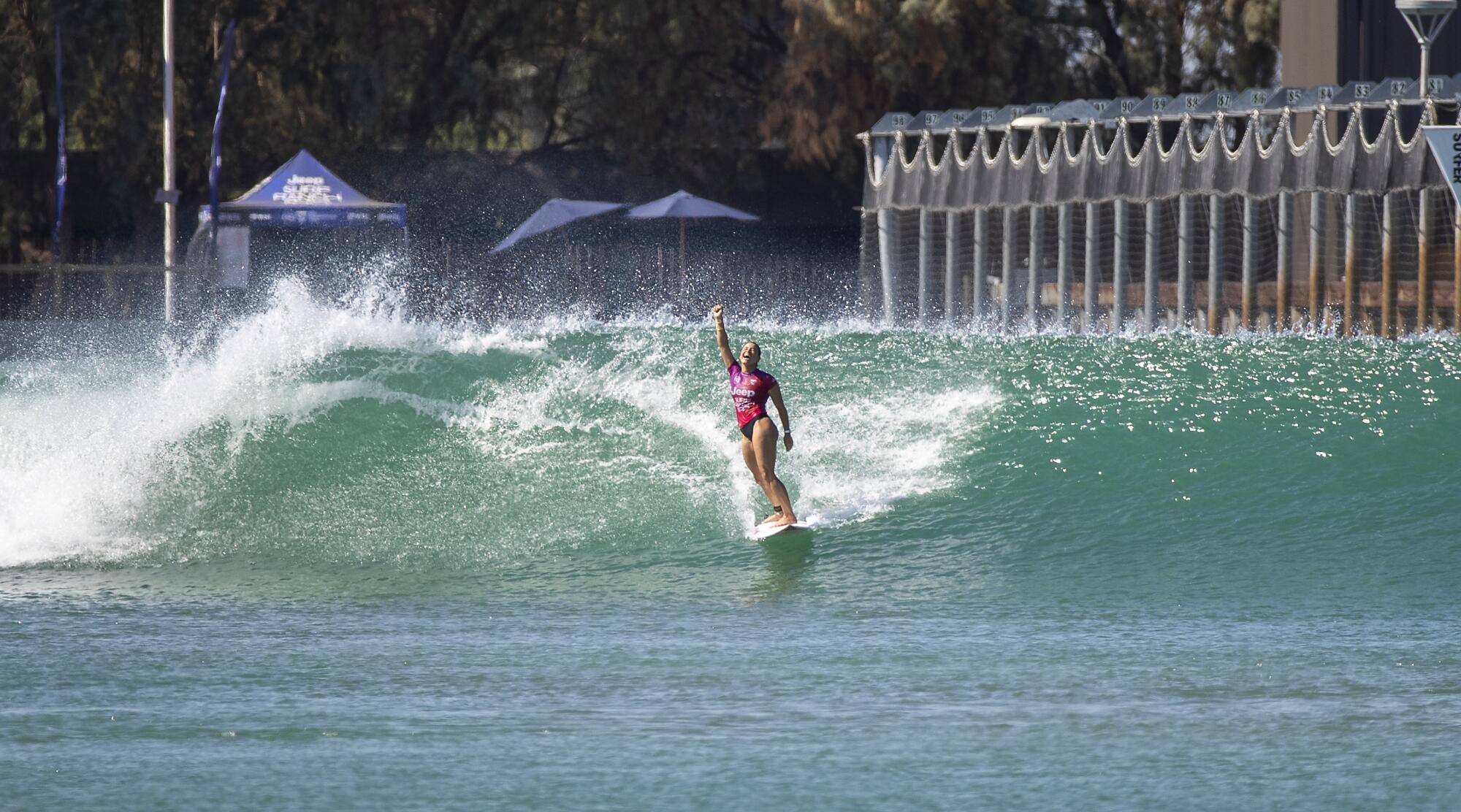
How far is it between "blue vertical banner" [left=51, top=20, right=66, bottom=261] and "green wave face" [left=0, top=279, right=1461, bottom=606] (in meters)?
12.2

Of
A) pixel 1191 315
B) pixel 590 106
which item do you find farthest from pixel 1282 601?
pixel 590 106

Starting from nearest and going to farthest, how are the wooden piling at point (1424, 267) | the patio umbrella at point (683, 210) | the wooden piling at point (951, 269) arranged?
1. the wooden piling at point (1424, 267)
2. the wooden piling at point (951, 269)
3. the patio umbrella at point (683, 210)

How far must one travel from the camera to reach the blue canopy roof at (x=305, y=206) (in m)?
32.0

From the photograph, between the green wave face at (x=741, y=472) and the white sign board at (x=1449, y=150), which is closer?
the white sign board at (x=1449, y=150)

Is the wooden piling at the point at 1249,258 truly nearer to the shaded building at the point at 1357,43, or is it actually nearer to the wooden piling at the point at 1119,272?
the wooden piling at the point at 1119,272

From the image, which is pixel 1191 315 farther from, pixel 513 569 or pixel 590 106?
pixel 590 106

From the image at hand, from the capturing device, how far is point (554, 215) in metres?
35.6

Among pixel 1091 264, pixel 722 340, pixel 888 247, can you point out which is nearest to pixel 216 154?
pixel 888 247

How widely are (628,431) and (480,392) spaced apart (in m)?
2.30

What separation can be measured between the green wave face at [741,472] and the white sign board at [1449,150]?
2284 mm

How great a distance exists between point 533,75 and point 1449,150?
29.1 metres

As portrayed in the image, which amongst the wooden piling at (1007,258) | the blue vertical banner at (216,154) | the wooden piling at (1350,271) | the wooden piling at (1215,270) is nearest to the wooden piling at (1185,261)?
the wooden piling at (1215,270)

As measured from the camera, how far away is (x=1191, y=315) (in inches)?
918

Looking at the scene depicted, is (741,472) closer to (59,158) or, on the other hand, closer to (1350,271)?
(1350,271)
